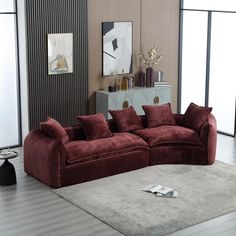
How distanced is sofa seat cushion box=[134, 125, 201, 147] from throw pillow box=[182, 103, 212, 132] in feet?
0.43

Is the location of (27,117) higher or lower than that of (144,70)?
lower

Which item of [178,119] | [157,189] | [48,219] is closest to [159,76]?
[178,119]

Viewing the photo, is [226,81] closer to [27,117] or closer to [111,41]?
[111,41]

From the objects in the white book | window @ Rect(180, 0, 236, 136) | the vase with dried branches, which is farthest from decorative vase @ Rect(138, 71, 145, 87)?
the white book

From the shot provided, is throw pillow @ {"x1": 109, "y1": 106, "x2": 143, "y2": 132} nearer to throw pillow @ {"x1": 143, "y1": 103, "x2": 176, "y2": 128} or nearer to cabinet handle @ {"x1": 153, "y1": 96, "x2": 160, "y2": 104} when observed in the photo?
throw pillow @ {"x1": 143, "y1": 103, "x2": 176, "y2": 128}

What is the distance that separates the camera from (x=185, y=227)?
18.5 ft

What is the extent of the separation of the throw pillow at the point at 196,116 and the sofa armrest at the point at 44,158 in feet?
7.39

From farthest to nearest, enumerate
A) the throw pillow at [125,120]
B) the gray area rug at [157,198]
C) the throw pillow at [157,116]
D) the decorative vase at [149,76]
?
the decorative vase at [149,76]
the throw pillow at [157,116]
the throw pillow at [125,120]
the gray area rug at [157,198]

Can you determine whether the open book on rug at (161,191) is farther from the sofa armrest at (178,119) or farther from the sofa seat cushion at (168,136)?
the sofa armrest at (178,119)

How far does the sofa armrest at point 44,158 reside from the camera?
6699 mm

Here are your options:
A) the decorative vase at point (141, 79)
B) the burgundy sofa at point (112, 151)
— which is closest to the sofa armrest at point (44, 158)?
the burgundy sofa at point (112, 151)

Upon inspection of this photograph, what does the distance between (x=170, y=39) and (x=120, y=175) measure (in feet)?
12.4

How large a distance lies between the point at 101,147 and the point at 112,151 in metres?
0.18

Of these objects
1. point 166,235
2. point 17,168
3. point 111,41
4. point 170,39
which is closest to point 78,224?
point 166,235
